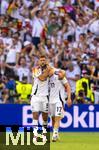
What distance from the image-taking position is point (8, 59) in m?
22.6

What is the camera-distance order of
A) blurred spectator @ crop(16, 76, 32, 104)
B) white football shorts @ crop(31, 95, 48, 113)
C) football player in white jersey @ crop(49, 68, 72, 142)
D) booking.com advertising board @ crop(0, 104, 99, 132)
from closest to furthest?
white football shorts @ crop(31, 95, 48, 113)
football player in white jersey @ crop(49, 68, 72, 142)
booking.com advertising board @ crop(0, 104, 99, 132)
blurred spectator @ crop(16, 76, 32, 104)

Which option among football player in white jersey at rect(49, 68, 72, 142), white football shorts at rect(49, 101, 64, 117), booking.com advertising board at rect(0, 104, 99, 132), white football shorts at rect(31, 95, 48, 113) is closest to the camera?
white football shorts at rect(31, 95, 48, 113)

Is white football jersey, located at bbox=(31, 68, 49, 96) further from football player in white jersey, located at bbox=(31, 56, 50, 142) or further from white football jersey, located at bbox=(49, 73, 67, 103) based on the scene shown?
white football jersey, located at bbox=(49, 73, 67, 103)

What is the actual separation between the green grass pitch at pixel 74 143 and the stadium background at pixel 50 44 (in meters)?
0.40

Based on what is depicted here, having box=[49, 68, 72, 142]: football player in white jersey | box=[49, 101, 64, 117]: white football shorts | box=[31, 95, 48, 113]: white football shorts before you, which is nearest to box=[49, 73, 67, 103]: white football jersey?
box=[49, 68, 72, 142]: football player in white jersey

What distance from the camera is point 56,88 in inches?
650

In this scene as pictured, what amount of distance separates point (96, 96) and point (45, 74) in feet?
17.1

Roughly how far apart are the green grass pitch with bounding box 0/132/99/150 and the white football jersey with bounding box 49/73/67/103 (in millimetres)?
1087

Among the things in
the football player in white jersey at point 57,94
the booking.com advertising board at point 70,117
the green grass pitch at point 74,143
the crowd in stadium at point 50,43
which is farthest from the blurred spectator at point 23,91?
the football player in white jersey at point 57,94

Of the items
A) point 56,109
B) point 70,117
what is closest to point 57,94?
point 56,109

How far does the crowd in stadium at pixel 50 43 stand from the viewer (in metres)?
21.2

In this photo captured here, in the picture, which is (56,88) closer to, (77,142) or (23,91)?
(77,142)

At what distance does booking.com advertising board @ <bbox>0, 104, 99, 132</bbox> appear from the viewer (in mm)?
20844

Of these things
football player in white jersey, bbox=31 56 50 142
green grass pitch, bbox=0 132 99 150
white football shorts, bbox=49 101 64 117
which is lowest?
green grass pitch, bbox=0 132 99 150
